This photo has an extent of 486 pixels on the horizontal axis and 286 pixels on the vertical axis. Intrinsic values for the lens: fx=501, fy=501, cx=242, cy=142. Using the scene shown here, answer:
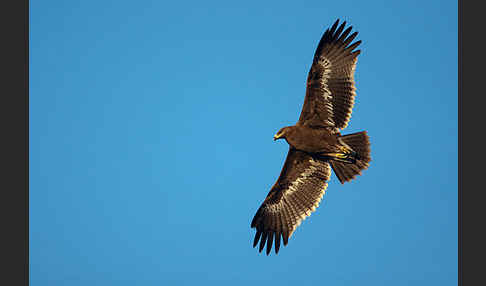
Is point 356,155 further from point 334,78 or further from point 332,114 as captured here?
point 334,78

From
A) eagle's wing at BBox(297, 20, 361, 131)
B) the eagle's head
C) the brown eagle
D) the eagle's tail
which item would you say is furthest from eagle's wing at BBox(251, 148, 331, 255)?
eagle's wing at BBox(297, 20, 361, 131)

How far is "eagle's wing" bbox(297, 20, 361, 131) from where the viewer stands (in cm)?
960

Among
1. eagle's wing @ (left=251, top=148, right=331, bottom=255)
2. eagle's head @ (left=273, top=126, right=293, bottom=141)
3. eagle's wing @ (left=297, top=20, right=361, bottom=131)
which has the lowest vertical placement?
eagle's wing @ (left=251, top=148, right=331, bottom=255)

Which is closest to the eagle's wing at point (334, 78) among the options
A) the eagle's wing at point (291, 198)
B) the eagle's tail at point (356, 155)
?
the eagle's tail at point (356, 155)

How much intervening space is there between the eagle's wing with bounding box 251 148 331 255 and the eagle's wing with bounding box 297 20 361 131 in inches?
43.5

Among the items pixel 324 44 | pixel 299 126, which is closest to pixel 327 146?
pixel 299 126

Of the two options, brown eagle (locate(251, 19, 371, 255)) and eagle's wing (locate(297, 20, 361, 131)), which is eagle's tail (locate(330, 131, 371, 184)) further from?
eagle's wing (locate(297, 20, 361, 131))

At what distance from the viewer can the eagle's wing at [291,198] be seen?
10.2 metres

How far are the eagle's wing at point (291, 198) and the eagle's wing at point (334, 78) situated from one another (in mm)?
1104

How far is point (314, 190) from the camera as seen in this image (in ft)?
34.2

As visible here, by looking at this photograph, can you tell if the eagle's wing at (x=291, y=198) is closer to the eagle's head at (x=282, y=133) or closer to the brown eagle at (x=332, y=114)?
the brown eagle at (x=332, y=114)

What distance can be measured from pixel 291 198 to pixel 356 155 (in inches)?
68.4

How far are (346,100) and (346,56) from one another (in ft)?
2.76

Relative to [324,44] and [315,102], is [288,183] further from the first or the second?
[324,44]
